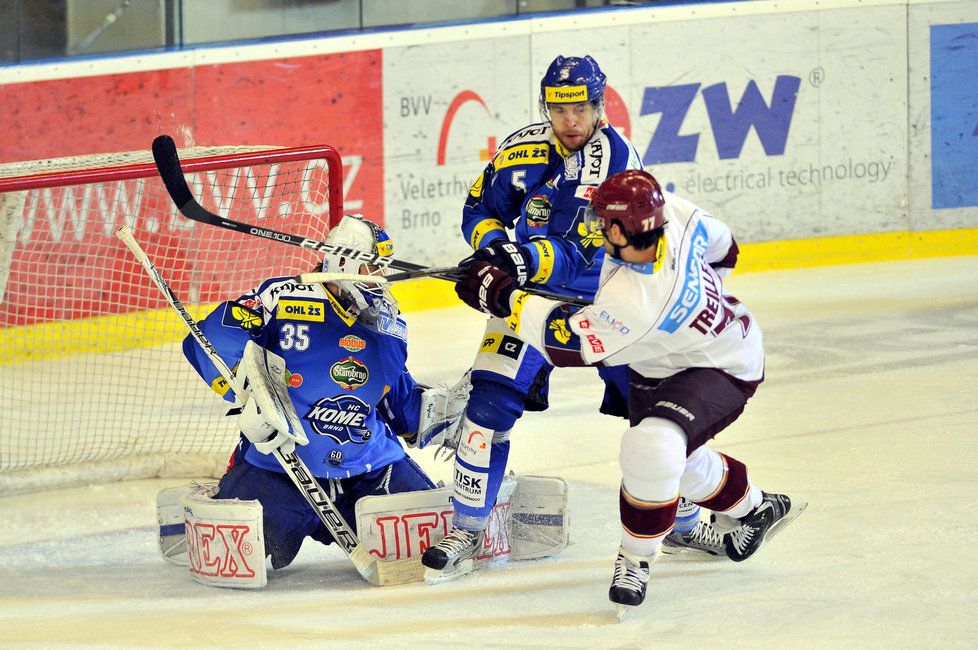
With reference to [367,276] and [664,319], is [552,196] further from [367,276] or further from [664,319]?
[664,319]

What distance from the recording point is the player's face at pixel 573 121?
373 cm

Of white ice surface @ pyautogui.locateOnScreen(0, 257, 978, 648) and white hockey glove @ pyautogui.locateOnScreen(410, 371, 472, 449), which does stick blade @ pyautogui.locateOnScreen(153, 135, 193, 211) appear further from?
white ice surface @ pyautogui.locateOnScreen(0, 257, 978, 648)

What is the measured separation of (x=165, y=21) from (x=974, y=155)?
4.31 m

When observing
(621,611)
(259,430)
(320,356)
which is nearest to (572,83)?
(320,356)

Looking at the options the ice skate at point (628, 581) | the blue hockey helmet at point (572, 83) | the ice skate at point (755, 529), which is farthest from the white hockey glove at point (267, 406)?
the ice skate at point (755, 529)

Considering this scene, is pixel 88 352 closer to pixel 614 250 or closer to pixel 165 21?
pixel 165 21

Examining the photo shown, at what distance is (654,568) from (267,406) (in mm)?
1014

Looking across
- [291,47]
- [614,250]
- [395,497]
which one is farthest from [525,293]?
[291,47]

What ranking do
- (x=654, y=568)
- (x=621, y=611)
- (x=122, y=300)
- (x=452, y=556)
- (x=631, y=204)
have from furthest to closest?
(x=122, y=300)
(x=654, y=568)
(x=452, y=556)
(x=621, y=611)
(x=631, y=204)

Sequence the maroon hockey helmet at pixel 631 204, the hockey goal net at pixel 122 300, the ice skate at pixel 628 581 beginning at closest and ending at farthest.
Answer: the maroon hockey helmet at pixel 631 204, the ice skate at pixel 628 581, the hockey goal net at pixel 122 300

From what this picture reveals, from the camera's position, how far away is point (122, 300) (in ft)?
19.3

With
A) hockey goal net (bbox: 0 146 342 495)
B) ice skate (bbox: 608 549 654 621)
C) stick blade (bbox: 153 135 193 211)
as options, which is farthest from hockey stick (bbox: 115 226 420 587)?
hockey goal net (bbox: 0 146 342 495)

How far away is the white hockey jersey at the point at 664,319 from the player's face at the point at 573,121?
1.45 feet

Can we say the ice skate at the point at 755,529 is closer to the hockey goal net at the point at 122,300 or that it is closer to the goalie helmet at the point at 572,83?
the goalie helmet at the point at 572,83
